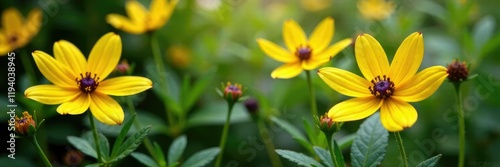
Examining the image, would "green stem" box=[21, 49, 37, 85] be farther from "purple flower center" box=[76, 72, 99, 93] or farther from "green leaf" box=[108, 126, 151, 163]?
"green leaf" box=[108, 126, 151, 163]

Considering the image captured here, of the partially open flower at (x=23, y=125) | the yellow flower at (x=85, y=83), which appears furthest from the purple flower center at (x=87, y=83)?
the partially open flower at (x=23, y=125)

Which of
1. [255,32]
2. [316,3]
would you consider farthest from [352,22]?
[255,32]

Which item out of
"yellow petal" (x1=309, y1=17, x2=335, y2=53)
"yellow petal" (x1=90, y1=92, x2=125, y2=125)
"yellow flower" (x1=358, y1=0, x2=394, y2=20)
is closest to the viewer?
"yellow petal" (x1=90, y1=92, x2=125, y2=125)

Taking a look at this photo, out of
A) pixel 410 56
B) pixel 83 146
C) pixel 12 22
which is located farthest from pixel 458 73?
pixel 12 22

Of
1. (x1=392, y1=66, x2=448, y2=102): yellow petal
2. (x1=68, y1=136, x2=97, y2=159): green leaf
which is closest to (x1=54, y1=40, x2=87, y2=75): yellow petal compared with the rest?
(x1=68, y1=136, x2=97, y2=159): green leaf

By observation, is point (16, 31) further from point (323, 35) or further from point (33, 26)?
point (323, 35)

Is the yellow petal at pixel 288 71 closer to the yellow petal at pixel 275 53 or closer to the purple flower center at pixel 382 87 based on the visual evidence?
the yellow petal at pixel 275 53
